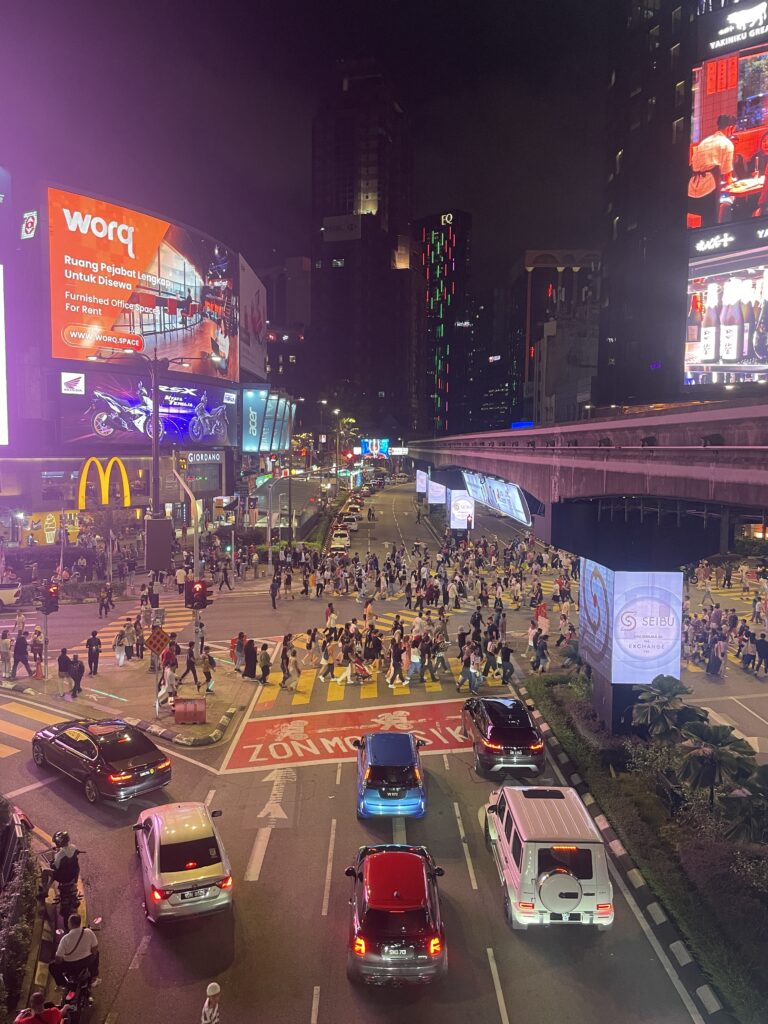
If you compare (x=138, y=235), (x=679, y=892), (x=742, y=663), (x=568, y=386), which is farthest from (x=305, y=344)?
(x=679, y=892)

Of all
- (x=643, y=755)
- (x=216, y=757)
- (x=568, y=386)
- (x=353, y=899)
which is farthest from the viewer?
(x=568, y=386)

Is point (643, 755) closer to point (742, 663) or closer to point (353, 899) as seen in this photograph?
point (353, 899)

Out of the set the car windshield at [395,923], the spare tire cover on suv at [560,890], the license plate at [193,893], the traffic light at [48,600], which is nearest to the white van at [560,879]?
the spare tire cover on suv at [560,890]

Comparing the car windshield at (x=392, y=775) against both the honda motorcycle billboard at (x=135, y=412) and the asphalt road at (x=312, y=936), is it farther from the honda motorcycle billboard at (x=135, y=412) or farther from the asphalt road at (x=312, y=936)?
the honda motorcycle billboard at (x=135, y=412)

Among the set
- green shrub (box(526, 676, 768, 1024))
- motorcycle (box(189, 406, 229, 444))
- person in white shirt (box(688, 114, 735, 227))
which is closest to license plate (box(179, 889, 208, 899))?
green shrub (box(526, 676, 768, 1024))

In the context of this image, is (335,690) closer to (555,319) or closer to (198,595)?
(198,595)

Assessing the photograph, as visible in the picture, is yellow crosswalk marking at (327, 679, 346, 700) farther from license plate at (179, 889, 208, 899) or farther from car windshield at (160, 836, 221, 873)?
license plate at (179, 889, 208, 899)
